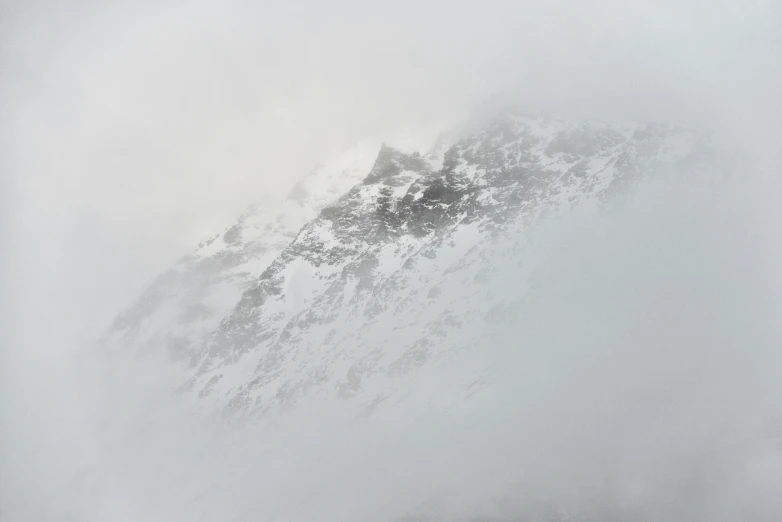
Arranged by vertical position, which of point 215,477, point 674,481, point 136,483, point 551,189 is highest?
point 551,189

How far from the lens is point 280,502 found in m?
140

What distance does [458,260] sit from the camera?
181 m

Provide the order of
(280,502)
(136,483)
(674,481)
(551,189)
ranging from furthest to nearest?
(551,189), (136,483), (280,502), (674,481)

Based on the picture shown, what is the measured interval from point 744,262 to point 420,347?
3016 inches

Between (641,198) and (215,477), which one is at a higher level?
(641,198)

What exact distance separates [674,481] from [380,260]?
96940 millimetres

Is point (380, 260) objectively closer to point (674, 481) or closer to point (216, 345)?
point (216, 345)

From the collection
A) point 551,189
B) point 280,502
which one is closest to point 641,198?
point 551,189

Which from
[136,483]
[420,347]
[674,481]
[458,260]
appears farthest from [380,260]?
[674,481]

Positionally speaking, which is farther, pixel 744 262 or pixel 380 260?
pixel 380 260

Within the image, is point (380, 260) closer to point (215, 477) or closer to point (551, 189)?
point (551, 189)

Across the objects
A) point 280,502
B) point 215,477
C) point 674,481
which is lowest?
point 674,481

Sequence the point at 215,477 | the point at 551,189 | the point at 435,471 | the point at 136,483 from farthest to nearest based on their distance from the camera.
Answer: the point at 551,189 < the point at 136,483 < the point at 215,477 < the point at 435,471

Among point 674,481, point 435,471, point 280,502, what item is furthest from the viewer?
point 280,502
